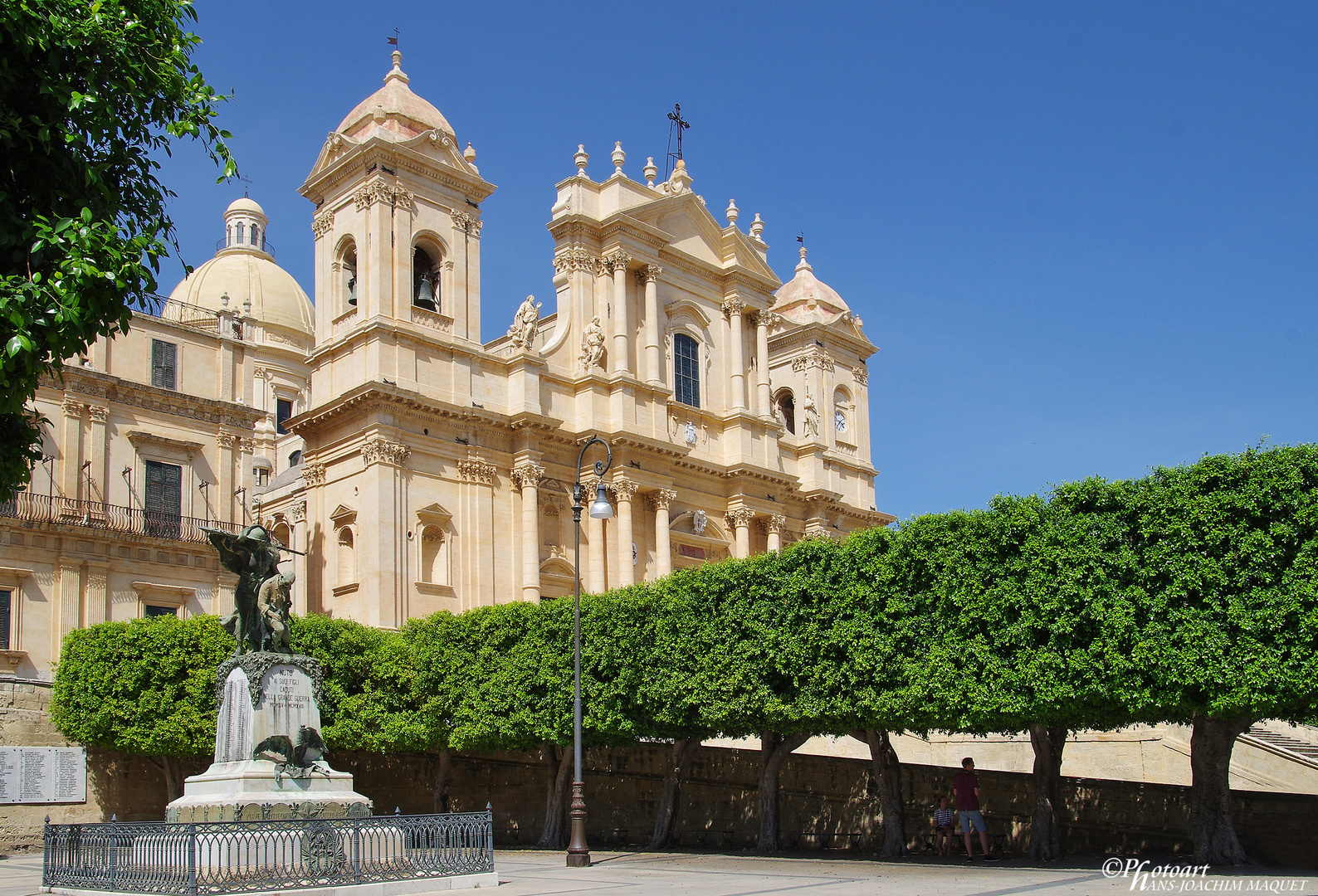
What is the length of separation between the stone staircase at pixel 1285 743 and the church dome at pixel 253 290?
39685mm

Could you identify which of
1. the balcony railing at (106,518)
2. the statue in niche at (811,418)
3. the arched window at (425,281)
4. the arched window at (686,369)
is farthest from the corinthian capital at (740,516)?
the balcony railing at (106,518)

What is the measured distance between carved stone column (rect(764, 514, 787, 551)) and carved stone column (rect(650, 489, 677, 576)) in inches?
179

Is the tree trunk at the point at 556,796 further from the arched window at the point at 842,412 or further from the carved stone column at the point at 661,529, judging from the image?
the arched window at the point at 842,412

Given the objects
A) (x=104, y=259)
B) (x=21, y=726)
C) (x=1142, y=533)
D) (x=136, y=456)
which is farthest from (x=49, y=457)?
(x=1142, y=533)

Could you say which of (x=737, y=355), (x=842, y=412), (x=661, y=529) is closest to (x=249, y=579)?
(x=661, y=529)

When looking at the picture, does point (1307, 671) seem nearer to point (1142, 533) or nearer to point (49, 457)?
point (1142, 533)

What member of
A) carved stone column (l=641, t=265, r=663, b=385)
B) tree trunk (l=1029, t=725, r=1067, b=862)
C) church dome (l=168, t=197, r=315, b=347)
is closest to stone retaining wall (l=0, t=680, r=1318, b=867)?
tree trunk (l=1029, t=725, r=1067, b=862)

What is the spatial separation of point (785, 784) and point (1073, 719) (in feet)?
28.4

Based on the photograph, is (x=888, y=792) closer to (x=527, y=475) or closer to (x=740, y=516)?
(x=527, y=475)

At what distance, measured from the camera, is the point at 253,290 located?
5800 cm

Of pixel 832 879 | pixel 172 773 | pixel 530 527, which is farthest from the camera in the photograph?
pixel 530 527

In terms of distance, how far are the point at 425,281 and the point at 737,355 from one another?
11364 millimetres

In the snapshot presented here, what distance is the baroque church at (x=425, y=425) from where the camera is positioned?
34.6 m

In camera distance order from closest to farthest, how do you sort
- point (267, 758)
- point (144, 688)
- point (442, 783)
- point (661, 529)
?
1. point (267, 758)
2. point (144, 688)
3. point (442, 783)
4. point (661, 529)
